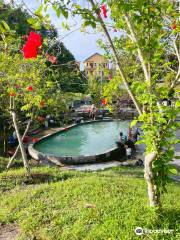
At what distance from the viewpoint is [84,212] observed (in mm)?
4605

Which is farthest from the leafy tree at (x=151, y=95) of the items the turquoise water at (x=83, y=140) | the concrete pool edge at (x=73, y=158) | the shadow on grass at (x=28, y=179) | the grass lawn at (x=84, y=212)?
the turquoise water at (x=83, y=140)

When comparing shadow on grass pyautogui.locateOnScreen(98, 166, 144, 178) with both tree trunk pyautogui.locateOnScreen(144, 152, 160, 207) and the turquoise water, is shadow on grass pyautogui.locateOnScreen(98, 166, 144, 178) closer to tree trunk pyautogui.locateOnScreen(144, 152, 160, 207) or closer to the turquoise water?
the turquoise water

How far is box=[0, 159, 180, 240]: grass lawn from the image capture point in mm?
3885

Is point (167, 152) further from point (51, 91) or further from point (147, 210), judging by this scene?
point (51, 91)

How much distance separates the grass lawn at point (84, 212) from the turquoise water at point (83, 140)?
850cm

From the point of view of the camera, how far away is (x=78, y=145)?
58.9ft

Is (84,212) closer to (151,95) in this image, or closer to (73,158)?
(151,95)

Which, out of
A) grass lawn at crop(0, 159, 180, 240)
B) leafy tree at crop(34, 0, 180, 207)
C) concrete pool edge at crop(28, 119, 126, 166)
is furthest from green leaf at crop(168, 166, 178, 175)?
concrete pool edge at crop(28, 119, 126, 166)

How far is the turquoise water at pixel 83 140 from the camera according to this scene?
16.4m

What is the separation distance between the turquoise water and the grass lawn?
8.50 metres

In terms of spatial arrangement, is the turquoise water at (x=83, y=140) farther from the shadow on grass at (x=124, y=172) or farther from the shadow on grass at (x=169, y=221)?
the shadow on grass at (x=169, y=221)

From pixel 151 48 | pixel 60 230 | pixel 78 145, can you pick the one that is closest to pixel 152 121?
pixel 151 48

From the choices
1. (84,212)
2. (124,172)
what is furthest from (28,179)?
(124,172)

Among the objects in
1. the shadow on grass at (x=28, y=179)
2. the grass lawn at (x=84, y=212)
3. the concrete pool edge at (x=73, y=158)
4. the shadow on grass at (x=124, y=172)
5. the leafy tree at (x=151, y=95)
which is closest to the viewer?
the leafy tree at (x=151, y=95)
